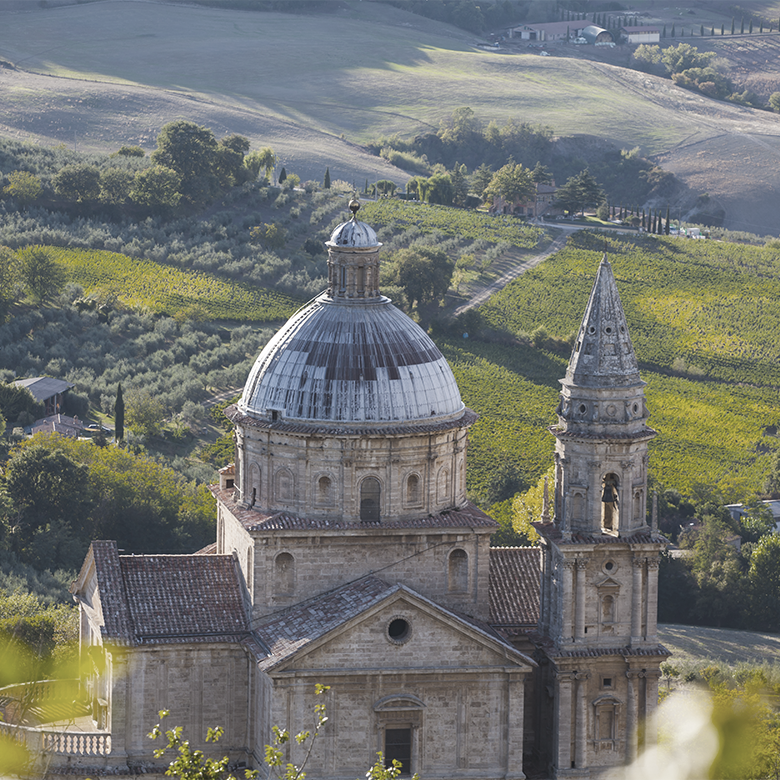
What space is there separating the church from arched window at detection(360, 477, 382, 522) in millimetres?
72

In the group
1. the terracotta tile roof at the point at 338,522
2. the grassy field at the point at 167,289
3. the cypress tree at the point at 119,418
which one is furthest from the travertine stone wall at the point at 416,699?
the grassy field at the point at 167,289

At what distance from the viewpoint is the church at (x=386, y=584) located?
175ft

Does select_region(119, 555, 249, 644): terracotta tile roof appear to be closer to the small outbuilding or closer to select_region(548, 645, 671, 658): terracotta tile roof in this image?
select_region(548, 645, 671, 658): terracotta tile roof

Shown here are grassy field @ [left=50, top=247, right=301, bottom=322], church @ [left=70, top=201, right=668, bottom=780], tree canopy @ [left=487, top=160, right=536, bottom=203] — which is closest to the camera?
church @ [left=70, top=201, right=668, bottom=780]

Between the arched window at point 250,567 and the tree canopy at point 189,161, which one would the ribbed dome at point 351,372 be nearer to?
the arched window at point 250,567

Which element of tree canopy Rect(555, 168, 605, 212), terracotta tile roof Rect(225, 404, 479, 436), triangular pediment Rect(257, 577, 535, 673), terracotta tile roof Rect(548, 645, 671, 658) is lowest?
terracotta tile roof Rect(548, 645, 671, 658)

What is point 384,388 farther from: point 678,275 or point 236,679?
point 678,275

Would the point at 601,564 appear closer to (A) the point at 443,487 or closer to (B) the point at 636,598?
(B) the point at 636,598

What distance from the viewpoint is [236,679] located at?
5528 centimetres

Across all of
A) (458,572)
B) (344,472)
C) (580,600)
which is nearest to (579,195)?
(458,572)

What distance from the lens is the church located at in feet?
175

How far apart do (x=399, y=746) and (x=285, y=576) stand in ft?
21.7

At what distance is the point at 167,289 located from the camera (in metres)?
117

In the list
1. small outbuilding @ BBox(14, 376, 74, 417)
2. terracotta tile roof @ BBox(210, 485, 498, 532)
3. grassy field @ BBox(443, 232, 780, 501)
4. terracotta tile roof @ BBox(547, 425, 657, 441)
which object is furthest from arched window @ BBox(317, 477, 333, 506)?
small outbuilding @ BBox(14, 376, 74, 417)
